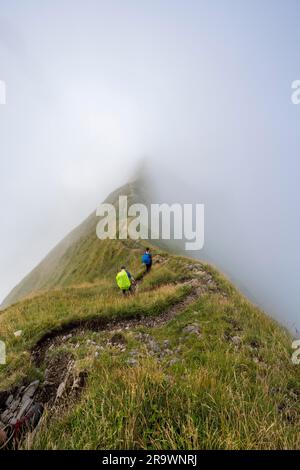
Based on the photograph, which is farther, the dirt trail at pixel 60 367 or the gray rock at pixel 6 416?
the gray rock at pixel 6 416

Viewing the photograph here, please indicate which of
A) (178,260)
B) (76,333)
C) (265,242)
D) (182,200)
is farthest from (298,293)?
(76,333)

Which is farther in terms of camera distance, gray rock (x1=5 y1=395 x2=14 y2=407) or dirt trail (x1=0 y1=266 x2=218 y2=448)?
gray rock (x1=5 y1=395 x2=14 y2=407)

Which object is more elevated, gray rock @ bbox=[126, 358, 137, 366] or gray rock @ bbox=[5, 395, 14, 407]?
gray rock @ bbox=[126, 358, 137, 366]

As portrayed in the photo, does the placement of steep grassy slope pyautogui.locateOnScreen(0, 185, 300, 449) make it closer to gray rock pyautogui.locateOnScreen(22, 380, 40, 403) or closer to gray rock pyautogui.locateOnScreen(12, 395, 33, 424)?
gray rock pyautogui.locateOnScreen(22, 380, 40, 403)

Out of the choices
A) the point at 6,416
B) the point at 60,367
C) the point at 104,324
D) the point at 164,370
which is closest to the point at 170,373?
the point at 164,370

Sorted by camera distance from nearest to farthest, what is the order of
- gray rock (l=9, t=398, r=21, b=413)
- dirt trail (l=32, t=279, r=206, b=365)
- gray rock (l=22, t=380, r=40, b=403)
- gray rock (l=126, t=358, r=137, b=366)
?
gray rock (l=9, t=398, r=21, b=413) → gray rock (l=22, t=380, r=40, b=403) → gray rock (l=126, t=358, r=137, b=366) → dirt trail (l=32, t=279, r=206, b=365)

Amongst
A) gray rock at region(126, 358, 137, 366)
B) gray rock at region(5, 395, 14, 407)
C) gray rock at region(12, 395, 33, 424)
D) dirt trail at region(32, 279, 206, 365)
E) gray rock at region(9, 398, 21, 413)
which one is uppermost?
gray rock at region(126, 358, 137, 366)

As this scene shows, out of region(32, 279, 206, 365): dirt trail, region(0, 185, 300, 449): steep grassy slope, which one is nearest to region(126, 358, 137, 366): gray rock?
region(0, 185, 300, 449): steep grassy slope

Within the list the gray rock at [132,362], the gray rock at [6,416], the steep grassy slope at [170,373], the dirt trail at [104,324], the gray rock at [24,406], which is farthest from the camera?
the dirt trail at [104,324]

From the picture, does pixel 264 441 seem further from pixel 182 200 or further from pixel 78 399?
pixel 182 200

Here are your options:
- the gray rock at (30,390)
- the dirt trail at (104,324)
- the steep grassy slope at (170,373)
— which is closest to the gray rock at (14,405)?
the gray rock at (30,390)

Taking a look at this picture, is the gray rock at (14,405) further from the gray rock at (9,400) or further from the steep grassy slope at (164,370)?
the steep grassy slope at (164,370)

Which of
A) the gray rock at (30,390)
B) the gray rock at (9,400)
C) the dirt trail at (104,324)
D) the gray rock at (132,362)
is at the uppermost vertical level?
the gray rock at (132,362)
